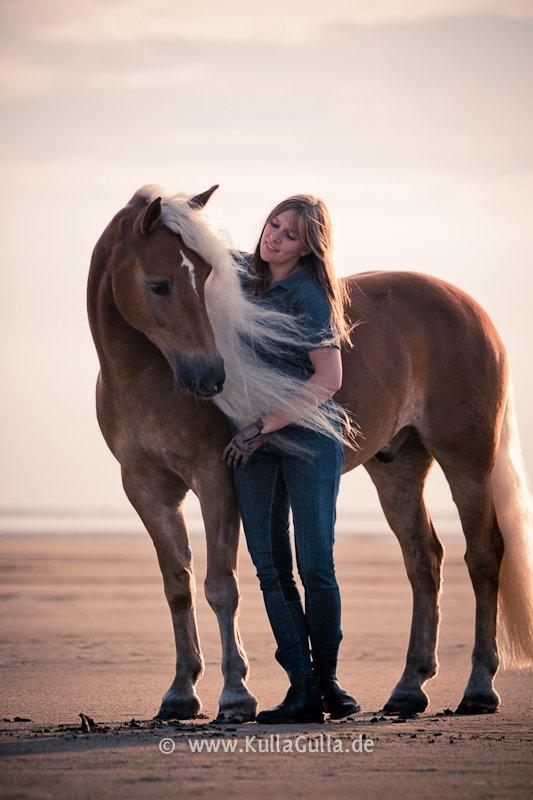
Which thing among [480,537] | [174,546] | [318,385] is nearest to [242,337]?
[318,385]

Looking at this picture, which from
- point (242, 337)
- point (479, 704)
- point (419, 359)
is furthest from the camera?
point (419, 359)

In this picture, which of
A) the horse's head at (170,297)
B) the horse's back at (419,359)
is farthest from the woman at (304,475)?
the horse's back at (419,359)

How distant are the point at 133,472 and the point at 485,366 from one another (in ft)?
6.69

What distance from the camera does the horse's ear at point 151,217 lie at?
15.7 ft

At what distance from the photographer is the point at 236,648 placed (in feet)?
16.8

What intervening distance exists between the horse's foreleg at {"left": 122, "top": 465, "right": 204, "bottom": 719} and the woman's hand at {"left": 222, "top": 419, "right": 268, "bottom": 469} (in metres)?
0.50

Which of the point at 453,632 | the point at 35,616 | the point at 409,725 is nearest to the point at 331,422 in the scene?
the point at 409,725

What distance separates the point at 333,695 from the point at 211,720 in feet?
1.80

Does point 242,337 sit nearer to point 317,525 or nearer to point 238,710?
point 317,525

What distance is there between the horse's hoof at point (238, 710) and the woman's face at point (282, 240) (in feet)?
6.13

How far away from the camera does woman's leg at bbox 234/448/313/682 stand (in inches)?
199

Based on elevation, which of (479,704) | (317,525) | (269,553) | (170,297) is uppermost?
(170,297)

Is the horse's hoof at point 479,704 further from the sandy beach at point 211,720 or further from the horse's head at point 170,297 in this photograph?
the horse's head at point 170,297

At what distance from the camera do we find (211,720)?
5.23 m
